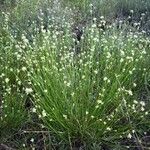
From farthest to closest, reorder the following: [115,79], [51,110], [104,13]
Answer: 1. [104,13]
2. [115,79]
3. [51,110]

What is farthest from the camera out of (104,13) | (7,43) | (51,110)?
(104,13)

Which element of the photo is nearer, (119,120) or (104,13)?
(119,120)

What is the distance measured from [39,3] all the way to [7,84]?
2332mm

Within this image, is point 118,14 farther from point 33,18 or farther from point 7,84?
point 7,84

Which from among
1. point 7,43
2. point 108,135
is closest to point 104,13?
point 7,43

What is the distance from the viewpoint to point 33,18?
5.22 metres

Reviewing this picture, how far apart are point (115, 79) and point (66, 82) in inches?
16.7

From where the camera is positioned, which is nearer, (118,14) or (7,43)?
(7,43)

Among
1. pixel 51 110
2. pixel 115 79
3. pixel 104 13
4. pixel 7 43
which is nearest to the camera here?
pixel 51 110

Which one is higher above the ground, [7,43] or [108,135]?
[7,43]

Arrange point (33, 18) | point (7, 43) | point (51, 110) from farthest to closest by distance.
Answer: point (33, 18)
point (7, 43)
point (51, 110)

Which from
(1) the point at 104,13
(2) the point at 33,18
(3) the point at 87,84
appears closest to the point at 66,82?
(3) the point at 87,84

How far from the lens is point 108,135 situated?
3.27 metres

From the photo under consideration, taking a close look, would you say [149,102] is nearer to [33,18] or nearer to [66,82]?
[66,82]
